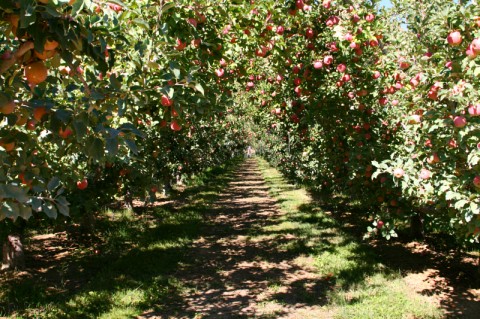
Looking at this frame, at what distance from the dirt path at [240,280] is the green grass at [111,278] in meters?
0.30

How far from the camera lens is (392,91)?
5.42 m

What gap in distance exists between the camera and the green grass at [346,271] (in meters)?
5.00

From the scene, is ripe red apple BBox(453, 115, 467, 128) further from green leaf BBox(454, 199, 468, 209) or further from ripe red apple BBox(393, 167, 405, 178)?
ripe red apple BBox(393, 167, 405, 178)

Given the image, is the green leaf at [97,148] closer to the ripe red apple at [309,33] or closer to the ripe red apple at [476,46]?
the ripe red apple at [476,46]

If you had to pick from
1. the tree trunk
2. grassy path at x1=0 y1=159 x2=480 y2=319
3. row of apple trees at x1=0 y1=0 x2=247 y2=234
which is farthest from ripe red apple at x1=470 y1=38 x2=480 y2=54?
the tree trunk

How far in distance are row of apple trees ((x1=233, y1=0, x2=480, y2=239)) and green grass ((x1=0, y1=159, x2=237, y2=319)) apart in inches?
137

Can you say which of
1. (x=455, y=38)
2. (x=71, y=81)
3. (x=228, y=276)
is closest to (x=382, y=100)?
(x=455, y=38)

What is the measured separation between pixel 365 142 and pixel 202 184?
1510cm

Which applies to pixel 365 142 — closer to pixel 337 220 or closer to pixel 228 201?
pixel 337 220

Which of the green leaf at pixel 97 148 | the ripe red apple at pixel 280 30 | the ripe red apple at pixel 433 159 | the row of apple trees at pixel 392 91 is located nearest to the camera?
the green leaf at pixel 97 148

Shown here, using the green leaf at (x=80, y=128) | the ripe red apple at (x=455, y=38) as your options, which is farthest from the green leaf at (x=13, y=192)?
the ripe red apple at (x=455, y=38)

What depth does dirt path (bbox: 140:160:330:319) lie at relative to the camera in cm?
517

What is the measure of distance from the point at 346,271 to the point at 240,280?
67.5 inches

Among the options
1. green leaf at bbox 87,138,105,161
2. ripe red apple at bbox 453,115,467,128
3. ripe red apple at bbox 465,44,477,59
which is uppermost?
ripe red apple at bbox 465,44,477,59
